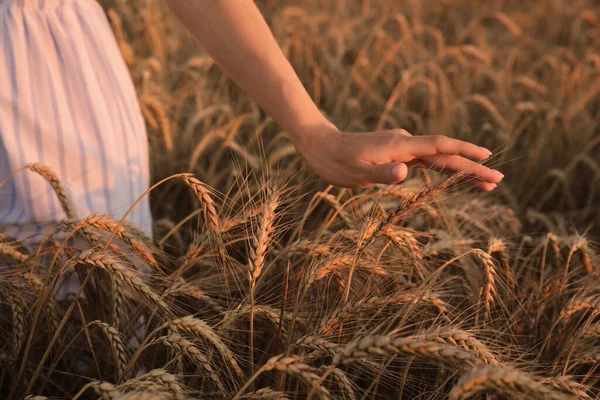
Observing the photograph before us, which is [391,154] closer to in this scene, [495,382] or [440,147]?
[440,147]

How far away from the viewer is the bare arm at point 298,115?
1.10 m

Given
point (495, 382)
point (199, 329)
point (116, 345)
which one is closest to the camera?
point (495, 382)

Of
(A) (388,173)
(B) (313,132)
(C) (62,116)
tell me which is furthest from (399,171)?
(C) (62,116)

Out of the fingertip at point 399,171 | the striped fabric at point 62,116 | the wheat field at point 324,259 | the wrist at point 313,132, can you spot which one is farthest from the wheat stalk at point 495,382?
the striped fabric at point 62,116

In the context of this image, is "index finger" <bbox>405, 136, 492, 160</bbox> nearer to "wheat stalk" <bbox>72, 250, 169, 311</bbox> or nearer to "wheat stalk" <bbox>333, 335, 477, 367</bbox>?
"wheat stalk" <bbox>333, 335, 477, 367</bbox>

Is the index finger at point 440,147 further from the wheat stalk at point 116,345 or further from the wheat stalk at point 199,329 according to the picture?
the wheat stalk at point 116,345

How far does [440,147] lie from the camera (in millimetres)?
1091

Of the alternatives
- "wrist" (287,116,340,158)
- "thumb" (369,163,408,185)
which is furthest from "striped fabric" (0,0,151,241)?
"thumb" (369,163,408,185)

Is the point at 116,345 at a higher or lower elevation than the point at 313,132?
lower

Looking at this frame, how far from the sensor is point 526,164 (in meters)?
2.85

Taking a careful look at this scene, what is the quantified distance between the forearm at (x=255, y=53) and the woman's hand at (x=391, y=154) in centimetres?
7

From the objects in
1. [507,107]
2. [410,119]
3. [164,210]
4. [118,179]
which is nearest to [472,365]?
[118,179]

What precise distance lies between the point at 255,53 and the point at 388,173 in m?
0.34

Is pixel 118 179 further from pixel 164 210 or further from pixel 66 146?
pixel 164 210
